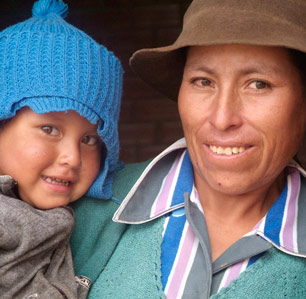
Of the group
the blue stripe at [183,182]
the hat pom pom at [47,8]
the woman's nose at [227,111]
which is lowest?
the blue stripe at [183,182]

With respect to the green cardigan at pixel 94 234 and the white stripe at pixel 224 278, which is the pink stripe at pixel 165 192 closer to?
the green cardigan at pixel 94 234

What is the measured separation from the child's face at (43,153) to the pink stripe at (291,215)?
763mm

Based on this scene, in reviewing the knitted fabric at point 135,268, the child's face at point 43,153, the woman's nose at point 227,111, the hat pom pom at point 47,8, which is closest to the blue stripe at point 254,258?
the knitted fabric at point 135,268

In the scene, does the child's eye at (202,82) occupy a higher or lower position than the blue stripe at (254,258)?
higher

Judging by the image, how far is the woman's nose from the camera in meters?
1.61

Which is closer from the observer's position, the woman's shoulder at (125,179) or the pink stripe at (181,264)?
the pink stripe at (181,264)

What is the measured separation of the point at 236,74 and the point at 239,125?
6.4 inches

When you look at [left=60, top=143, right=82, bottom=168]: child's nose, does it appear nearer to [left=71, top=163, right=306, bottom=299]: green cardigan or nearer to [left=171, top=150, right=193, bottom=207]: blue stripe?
[left=71, top=163, right=306, bottom=299]: green cardigan

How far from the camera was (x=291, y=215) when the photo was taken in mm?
1812

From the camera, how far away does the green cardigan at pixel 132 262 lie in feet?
5.44

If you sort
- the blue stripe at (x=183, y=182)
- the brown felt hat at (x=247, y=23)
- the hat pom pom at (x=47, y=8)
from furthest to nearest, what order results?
1. the hat pom pom at (x=47, y=8)
2. the blue stripe at (x=183, y=182)
3. the brown felt hat at (x=247, y=23)

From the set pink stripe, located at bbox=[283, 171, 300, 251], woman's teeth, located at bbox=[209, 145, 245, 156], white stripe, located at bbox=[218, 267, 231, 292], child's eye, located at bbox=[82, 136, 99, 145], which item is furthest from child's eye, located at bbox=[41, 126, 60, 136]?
pink stripe, located at bbox=[283, 171, 300, 251]

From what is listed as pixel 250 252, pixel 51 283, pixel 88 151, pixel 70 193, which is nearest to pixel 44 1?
pixel 88 151

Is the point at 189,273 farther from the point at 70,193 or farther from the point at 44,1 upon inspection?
the point at 44,1
